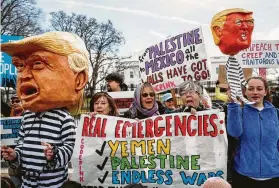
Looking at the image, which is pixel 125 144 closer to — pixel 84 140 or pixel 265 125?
pixel 84 140

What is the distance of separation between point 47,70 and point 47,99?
270 mm

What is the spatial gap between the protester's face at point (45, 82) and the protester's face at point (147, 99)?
75 centimetres

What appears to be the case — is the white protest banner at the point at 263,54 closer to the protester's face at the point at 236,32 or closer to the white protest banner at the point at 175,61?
the white protest banner at the point at 175,61

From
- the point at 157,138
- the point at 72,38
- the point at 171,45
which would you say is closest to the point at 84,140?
the point at 157,138

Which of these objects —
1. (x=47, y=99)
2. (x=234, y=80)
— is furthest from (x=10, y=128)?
(x=234, y=80)

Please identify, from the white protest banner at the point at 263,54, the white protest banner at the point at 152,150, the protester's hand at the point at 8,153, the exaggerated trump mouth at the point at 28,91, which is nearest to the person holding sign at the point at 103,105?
the white protest banner at the point at 152,150

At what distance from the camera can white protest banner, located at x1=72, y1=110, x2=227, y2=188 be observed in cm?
389

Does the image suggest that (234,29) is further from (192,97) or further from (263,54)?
(263,54)

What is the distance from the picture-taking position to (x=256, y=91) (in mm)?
3861

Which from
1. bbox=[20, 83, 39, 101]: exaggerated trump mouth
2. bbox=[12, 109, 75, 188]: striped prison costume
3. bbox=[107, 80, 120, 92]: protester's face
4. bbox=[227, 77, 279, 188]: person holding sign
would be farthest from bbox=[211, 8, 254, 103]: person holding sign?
bbox=[20, 83, 39, 101]: exaggerated trump mouth

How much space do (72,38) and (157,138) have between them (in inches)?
50.1

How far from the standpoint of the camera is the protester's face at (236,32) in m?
4.70

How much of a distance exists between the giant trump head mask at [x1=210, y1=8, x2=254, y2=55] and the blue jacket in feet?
3.78

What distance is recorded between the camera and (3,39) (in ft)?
19.0
